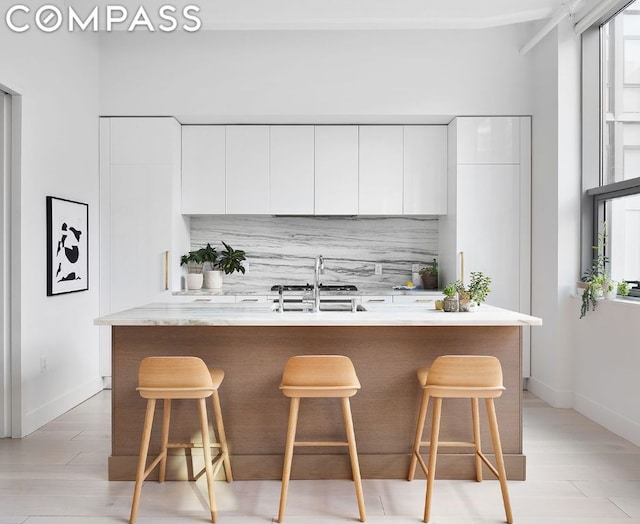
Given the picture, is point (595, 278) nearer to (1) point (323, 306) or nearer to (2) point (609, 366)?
(2) point (609, 366)

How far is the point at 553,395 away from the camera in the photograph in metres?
4.50

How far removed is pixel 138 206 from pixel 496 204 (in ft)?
10.3

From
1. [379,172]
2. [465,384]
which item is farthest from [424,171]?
[465,384]

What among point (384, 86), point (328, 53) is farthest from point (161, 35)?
point (384, 86)

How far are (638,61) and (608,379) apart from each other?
2.21 meters

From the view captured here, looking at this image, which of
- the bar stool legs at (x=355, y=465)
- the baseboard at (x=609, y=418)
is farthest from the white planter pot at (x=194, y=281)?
the baseboard at (x=609, y=418)

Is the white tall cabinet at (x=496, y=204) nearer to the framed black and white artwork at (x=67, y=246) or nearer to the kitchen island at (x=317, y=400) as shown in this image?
the kitchen island at (x=317, y=400)

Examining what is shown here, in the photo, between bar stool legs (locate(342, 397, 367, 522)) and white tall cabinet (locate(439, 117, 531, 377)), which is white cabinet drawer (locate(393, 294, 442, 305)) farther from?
bar stool legs (locate(342, 397, 367, 522))

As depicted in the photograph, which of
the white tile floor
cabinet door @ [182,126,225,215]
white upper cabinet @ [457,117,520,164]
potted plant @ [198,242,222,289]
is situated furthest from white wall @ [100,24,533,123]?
the white tile floor

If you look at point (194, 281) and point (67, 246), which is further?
point (194, 281)

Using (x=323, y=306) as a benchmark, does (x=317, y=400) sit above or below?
below

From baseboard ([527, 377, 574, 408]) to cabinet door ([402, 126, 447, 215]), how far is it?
1719mm

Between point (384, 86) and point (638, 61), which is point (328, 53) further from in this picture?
point (638, 61)

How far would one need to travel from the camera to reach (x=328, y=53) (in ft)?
16.2
